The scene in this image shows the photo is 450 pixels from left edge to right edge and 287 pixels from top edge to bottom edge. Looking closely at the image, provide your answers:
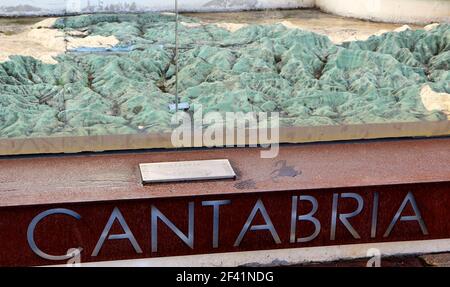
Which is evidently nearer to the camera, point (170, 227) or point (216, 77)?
point (170, 227)

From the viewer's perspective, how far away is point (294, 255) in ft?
13.6

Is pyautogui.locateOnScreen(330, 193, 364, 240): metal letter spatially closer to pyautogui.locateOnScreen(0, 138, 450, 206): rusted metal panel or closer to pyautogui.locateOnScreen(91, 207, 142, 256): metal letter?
pyautogui.locateOnScreen(0, 138, 450, 206): rusted metal panel

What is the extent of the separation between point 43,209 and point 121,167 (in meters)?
0.61

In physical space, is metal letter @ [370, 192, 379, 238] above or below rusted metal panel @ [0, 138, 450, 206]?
below

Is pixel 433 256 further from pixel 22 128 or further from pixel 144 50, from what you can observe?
pixel 22 128

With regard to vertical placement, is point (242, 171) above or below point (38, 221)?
above

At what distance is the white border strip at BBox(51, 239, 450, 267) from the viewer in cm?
400

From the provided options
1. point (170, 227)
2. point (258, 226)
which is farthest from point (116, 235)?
point (258, 226)

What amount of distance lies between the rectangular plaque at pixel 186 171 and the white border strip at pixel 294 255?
16.7 inches

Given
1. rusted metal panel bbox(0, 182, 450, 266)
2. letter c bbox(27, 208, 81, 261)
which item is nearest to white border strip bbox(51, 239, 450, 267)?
rusted metal panel bbox(0, 182, 450, 266)

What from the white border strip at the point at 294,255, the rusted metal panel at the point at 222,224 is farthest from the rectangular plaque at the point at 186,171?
the white border strip at the point at 294,255

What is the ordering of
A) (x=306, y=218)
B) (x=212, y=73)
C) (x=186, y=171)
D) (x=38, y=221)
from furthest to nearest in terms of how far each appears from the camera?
(x=212, y=73) → (x=186, y=171) → (x=306, y=218) → (x=38, y=221)

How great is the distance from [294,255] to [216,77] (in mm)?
1162

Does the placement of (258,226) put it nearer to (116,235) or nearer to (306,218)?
(306,218)
